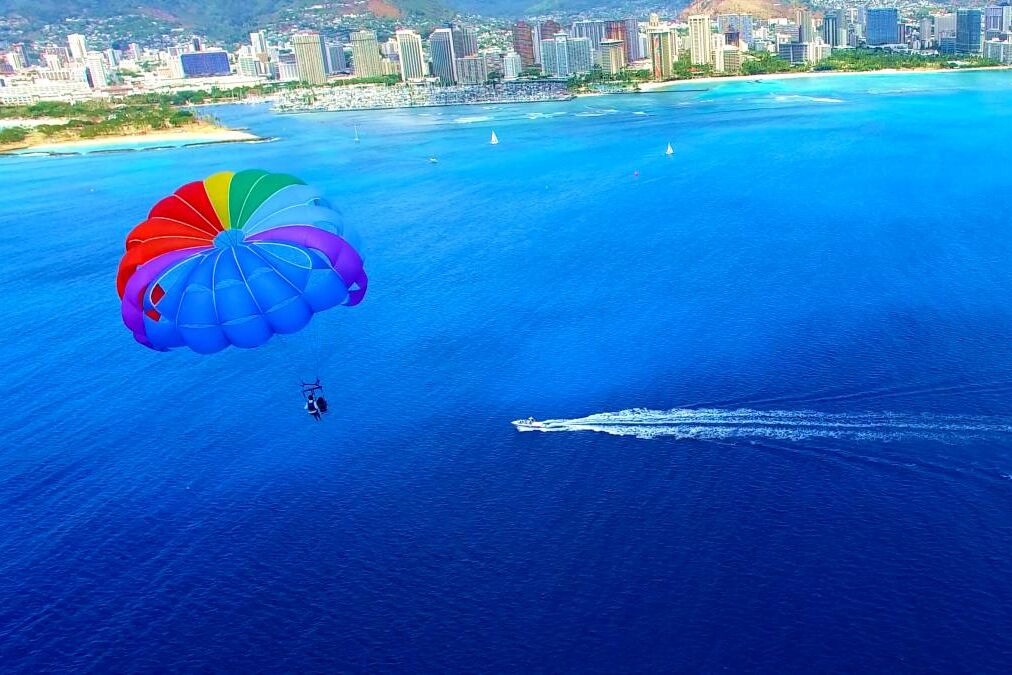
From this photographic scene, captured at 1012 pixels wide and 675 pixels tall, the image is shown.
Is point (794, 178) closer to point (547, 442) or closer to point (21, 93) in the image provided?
point (547, 442)

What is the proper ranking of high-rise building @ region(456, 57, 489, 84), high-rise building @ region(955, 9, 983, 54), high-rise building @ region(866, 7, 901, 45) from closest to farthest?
high-rise building @ region(955, 9, 983, 54) < high-rise building @ region(456, 57, 489, 84) < high-rise building @ region(866, 7, 901, 45)

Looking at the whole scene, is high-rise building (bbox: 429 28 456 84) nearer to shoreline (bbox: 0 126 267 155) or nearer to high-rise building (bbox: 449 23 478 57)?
high-rise building (bbox: 449 23 478 57)

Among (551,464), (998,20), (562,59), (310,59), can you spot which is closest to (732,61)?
(562,59)

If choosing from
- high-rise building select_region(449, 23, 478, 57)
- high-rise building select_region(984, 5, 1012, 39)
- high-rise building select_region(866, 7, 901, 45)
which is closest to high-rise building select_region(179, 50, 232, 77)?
high-rise building select_region(449, 23, 478, 57)

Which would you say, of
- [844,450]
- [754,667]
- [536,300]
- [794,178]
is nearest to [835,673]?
[754,667]

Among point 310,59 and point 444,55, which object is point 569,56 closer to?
point 444,55
